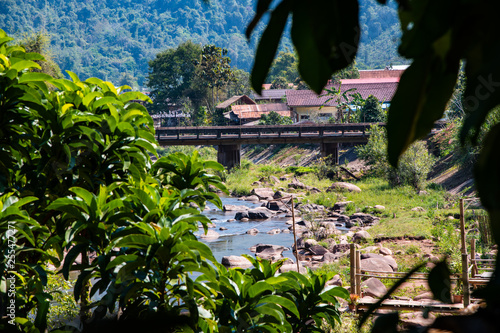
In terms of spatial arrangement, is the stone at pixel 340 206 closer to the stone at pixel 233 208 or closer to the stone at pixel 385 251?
the stone at pixel 233 208

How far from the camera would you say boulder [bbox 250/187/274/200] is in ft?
69.9

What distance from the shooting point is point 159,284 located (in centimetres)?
246

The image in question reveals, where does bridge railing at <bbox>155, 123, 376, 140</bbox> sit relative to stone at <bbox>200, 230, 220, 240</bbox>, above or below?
above

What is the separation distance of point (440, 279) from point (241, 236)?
14.7 metres

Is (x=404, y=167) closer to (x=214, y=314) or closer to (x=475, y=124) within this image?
(x=214, y=314)

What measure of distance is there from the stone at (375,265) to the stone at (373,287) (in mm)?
799

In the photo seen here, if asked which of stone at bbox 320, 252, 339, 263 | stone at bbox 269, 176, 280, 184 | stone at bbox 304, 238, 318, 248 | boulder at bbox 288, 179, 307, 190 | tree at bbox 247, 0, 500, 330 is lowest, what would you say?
stone at bbox 320, 252, 339, 263

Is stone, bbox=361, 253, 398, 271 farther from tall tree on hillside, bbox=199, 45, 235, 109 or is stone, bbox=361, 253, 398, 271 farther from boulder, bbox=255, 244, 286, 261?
tall tree on hillside, bbox=199, 45, 235, 109

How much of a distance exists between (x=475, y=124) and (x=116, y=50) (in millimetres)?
133665

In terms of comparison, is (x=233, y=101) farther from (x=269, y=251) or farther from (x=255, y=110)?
(x=269, y=251)

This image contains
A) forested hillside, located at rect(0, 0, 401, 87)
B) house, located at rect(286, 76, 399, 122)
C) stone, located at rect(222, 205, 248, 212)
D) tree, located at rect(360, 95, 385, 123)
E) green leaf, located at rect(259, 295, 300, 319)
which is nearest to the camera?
green leaf, located at rect(259, 295, 300, 319)

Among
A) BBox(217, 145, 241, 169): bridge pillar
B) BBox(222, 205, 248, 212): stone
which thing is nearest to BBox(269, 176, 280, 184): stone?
BBox(217, 145, 241, 169): bridge pillar

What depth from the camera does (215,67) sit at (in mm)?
39875

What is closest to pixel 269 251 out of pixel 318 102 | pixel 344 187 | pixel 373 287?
pixel 373 287
